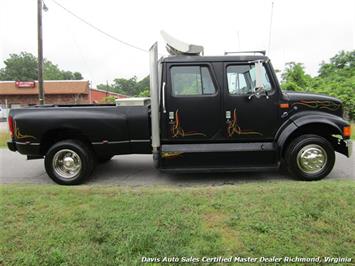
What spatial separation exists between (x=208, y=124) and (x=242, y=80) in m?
0.93

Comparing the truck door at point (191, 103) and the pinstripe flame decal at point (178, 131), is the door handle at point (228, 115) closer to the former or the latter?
the truck door at point (191, 103)

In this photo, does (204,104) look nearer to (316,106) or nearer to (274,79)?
(274,79)

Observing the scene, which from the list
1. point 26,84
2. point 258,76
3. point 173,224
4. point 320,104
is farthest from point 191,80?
point 26,84

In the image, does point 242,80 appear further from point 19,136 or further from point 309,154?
point 19,136

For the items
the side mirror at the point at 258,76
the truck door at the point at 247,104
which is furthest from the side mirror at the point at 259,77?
the truck door at the point at 247,104

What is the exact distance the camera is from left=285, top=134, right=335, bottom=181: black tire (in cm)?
506

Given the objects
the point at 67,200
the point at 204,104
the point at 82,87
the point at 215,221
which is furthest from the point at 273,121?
the point at 82,87

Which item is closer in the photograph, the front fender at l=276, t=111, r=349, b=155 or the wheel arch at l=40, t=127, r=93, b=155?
the front fender at l=276, t=111, r=349, b=155

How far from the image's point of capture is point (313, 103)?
5191 mm

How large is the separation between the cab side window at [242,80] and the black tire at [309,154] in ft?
3.43

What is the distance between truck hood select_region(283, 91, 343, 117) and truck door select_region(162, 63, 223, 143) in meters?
1.24

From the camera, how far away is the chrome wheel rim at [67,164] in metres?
5.22

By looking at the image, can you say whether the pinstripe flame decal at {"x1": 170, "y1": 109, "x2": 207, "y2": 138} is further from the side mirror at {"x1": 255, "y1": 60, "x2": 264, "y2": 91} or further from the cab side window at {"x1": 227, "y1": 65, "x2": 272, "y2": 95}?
the side mirror at {"x1": 255, "y1": 60, "x2": 264, "y2": 91}

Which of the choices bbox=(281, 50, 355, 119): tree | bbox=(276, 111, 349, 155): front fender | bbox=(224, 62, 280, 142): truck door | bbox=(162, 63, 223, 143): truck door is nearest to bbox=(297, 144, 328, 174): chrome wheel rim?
bbox=(276, 111, 349, 155): front fender
